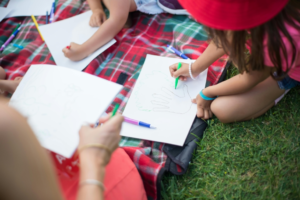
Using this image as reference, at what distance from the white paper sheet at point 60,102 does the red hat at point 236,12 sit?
0.38 meters

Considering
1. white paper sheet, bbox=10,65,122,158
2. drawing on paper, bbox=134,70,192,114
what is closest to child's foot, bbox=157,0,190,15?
drawing on paper, bbox=134,70,192,114

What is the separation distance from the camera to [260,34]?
68cm

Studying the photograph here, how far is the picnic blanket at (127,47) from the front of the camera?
1.20m

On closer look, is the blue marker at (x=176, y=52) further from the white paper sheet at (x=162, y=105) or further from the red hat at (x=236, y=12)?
the red hat at (x=236, y=12)

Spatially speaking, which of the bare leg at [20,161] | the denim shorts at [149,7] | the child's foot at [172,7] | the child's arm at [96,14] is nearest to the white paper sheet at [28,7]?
the child's arm at [96,14]

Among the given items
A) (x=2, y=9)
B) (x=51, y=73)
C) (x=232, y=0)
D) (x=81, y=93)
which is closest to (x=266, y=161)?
(x=232, y=0)

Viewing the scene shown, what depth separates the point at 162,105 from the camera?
1.06 meters

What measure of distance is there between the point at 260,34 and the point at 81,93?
0.61 m

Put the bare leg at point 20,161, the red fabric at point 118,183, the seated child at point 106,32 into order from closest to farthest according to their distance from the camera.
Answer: the bare leg at point 20,161
the red fabric at point 118,183
the seated child at point 106,32

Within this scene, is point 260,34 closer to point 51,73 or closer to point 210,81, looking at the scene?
point 210,81

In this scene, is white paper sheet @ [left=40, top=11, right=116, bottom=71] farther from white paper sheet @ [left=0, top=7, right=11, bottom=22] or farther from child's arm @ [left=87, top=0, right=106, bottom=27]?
white paper sheet @ [left=0, top=7, right=11, bottom=22]

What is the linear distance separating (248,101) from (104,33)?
30.1 inches

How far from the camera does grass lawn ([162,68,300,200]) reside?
0.88 metres

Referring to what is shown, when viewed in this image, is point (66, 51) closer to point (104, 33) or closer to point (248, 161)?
point (104, 33)
